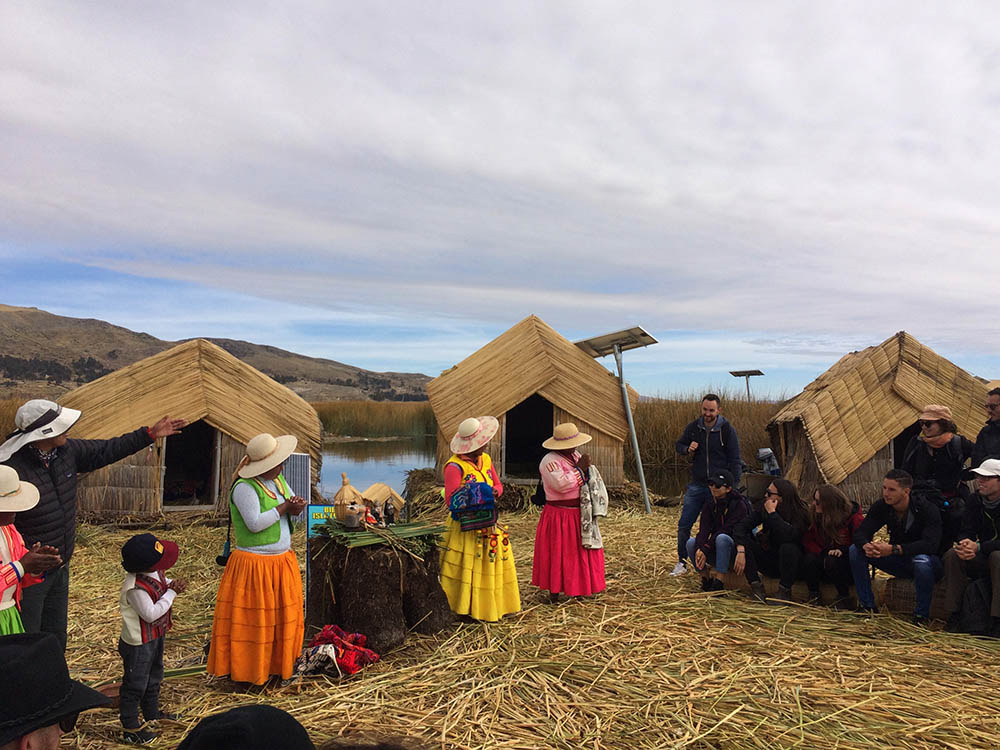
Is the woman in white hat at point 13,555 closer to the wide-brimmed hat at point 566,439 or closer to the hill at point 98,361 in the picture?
the wide-brimmed hat at point 566,439

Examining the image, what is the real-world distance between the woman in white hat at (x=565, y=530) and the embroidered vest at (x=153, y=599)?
3.06 metres

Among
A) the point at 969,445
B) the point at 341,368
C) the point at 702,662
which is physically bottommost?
the point at 702,662

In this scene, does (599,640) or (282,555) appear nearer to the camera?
(282,555)

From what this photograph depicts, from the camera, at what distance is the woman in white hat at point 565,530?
6.09 metres

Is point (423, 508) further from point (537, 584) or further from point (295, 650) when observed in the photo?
point (295, 650)

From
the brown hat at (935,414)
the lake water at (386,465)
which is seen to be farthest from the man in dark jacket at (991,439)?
the lake water at (386,465)

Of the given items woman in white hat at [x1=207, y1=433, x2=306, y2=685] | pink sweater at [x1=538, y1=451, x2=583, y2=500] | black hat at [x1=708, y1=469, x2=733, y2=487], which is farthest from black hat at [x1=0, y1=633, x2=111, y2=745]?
black hat at [x1=708, y1=469, x2=733, y2=487]

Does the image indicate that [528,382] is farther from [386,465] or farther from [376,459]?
[376,459]

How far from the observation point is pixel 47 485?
4125 mm

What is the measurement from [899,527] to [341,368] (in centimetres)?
8040

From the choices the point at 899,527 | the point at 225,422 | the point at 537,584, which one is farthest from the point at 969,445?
the point at 225,422

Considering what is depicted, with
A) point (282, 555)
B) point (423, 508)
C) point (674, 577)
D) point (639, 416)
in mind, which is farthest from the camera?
point (639, 416)

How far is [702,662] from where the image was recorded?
15.4 ft

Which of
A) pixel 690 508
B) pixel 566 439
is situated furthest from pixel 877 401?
pixel 566 439
